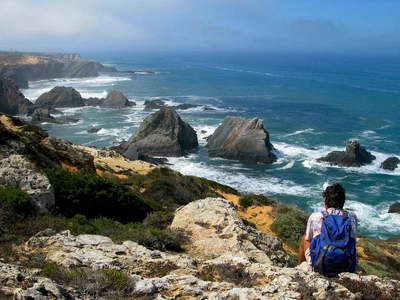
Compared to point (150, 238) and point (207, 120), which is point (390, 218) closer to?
point (150, 238)

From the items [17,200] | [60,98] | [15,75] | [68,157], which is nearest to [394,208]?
[68,157]

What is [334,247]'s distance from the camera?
15.7 ft

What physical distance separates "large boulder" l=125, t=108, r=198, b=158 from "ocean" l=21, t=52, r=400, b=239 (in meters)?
1.91

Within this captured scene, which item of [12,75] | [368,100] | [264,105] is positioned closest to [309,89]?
[368,100]

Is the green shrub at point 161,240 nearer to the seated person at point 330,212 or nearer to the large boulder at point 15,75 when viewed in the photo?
the seated person at point 330,212

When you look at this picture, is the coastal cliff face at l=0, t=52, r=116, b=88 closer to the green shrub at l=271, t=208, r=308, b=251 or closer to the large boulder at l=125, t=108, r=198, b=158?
the large boulder at l=125, t=108, r=198, b=158

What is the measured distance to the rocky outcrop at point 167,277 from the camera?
446 centimetres

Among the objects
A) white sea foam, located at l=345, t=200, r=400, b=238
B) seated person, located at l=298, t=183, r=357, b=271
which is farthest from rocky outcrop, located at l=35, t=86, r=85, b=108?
seated person, located at l=298, t=183, r=357, b=271

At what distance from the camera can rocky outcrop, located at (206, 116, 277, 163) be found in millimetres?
46938

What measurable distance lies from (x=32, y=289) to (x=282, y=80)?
119m

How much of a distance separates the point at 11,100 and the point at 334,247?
75717 mm

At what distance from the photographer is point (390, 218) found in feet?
103

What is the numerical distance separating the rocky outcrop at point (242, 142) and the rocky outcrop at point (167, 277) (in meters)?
40.3

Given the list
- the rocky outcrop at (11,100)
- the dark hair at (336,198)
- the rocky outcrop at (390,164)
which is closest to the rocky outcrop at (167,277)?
the dark hair at (336,198)
